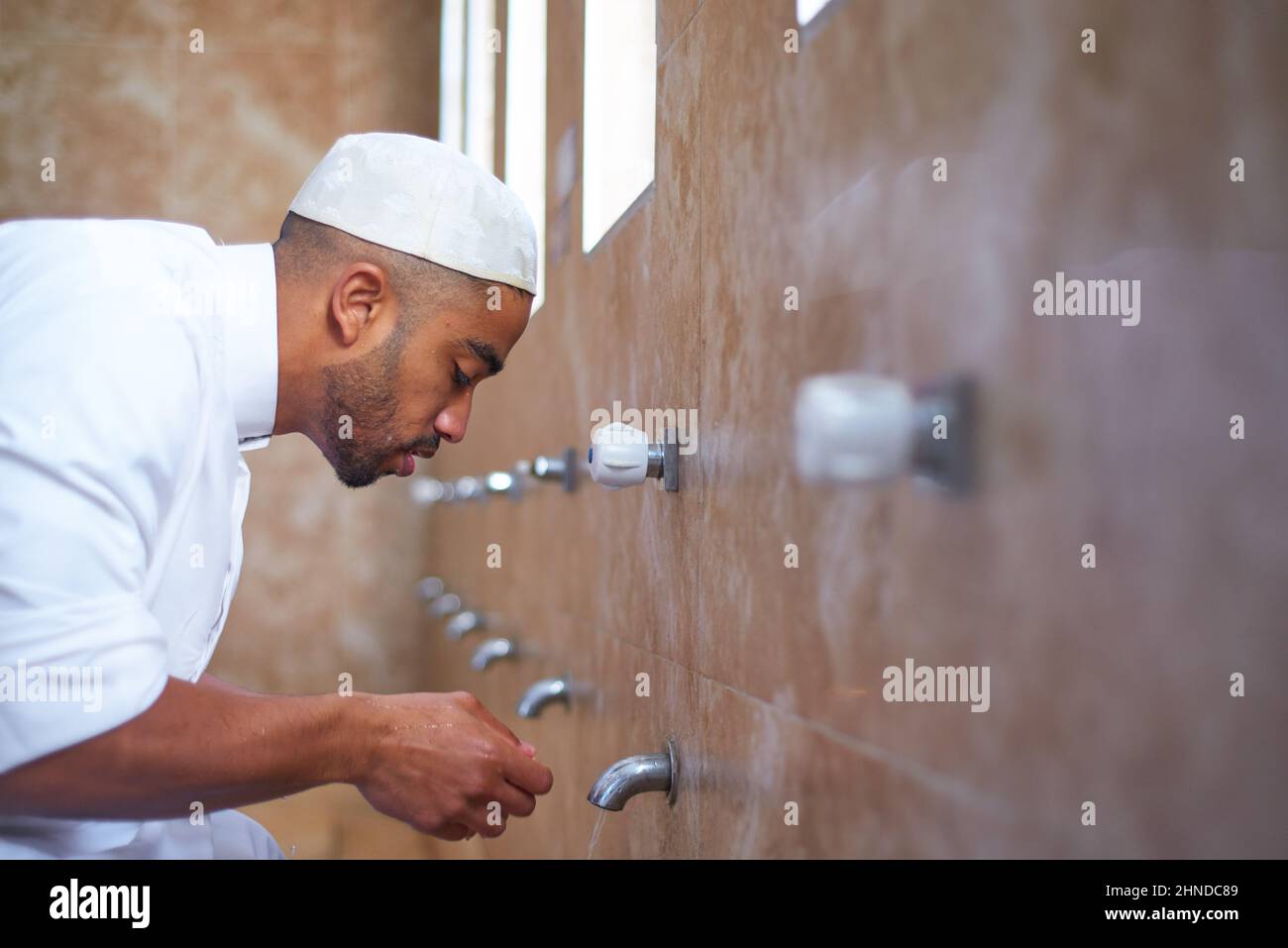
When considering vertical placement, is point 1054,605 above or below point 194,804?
above

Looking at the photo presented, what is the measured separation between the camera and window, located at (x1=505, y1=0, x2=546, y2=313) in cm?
167

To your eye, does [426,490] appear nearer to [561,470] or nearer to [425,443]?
[561,470]

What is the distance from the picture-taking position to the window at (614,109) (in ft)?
3.90

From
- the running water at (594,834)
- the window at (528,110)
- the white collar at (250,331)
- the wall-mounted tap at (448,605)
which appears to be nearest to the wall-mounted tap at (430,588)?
the wall-mounted tap at (448,605)

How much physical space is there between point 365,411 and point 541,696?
42cm

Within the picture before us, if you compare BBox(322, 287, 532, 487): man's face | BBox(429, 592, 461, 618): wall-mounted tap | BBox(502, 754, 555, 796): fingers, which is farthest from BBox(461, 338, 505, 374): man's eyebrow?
BBox(429, 592, 461, 618): wall-mounted tap

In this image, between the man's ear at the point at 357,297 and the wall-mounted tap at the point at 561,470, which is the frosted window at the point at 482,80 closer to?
the wall-mounted tap at the point at 561,470

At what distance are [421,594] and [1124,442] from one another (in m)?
2.79

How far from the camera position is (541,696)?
1.27m

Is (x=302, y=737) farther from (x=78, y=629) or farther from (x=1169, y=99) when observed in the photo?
(x=1169, y=99)

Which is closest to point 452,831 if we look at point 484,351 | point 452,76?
point 484,351

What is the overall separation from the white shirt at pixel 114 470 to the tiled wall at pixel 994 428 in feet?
1.24

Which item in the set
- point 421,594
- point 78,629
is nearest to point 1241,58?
point 78,629

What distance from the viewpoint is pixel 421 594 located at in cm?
302
